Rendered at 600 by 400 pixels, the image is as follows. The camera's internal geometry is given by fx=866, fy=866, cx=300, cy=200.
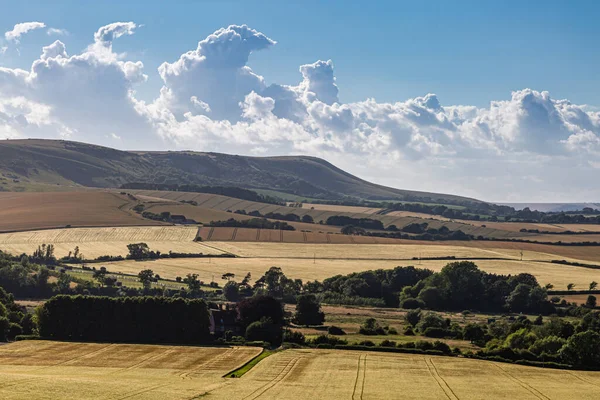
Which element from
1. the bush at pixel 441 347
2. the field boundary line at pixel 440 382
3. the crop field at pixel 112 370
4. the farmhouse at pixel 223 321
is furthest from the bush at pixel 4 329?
the bush at pixel 441 347

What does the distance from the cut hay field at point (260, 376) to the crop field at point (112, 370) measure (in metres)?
0.07

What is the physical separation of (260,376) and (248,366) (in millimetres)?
7402

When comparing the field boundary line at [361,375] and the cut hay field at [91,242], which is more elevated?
the cut hay field at [91,242]

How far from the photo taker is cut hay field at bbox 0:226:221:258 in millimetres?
176375

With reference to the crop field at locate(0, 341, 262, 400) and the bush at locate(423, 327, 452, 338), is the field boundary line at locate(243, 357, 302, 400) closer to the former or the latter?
the crop field at locate(0, 341, 262, 400)

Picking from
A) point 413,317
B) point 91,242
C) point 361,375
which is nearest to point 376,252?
point 91,242

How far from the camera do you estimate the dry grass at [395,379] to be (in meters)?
57.9

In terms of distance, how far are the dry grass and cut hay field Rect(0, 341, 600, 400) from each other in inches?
2.8

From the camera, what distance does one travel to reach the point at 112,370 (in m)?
68.8

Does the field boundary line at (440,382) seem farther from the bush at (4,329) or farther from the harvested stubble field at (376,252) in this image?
the harvested stubble field at (376,252)

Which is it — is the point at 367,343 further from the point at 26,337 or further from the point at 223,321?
the point at 26,337

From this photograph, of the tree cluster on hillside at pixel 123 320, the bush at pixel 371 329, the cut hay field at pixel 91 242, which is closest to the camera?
the tree cluster on hillside at pixel 123 320

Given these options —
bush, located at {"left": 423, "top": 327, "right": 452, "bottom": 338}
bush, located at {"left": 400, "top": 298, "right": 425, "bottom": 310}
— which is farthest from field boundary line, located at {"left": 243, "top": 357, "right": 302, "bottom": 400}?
bush, located at {"left": 400, "top": 298, "right": 425, "bottom": 310}

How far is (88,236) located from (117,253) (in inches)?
847
